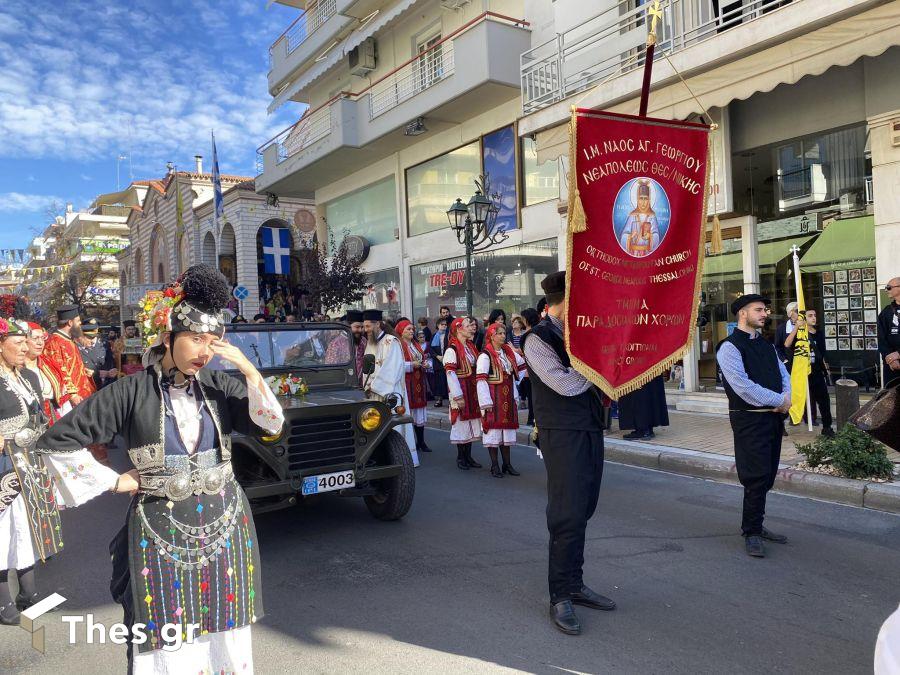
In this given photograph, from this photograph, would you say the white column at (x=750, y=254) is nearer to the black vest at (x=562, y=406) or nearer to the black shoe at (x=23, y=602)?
the black vest at (x=562, y=406)

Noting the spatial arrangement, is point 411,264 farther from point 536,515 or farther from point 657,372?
point 657,372

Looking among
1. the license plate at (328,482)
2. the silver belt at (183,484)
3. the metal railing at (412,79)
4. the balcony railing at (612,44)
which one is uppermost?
the metal railing at (412,79)

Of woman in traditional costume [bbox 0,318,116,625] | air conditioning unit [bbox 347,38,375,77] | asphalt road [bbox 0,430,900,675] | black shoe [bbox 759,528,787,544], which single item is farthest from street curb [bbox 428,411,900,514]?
air conditioning unit [bbox 347,38,375,77]

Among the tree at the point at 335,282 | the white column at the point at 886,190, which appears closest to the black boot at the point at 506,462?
the white column at the point at 886,190

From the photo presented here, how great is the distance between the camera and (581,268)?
3.61 meters

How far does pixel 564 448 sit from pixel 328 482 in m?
2.17

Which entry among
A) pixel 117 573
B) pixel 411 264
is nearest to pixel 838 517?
pixel 117 573

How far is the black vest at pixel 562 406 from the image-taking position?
3670 millimetres

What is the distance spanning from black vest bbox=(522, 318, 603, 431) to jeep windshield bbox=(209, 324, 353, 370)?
3.26 metres

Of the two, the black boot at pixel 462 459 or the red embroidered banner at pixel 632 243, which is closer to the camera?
the red embroidered banner at pixel 632 243

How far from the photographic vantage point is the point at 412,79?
1688cm

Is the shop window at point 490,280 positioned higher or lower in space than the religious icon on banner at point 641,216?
higher

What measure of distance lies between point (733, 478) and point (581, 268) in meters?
4.49

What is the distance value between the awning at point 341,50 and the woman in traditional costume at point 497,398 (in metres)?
12.3
